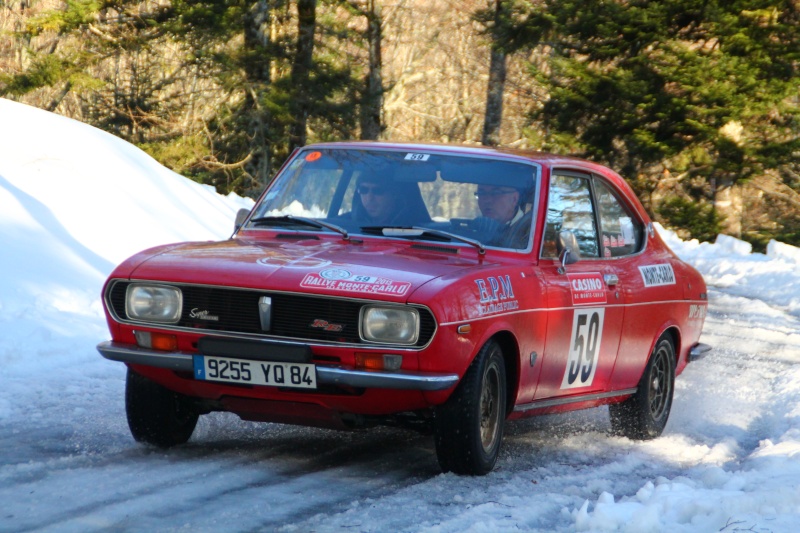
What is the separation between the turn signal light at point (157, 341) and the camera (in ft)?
16.6

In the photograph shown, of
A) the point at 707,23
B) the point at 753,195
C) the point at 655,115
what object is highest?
the point at 707,23

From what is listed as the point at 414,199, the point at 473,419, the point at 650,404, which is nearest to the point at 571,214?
the point at 414,199

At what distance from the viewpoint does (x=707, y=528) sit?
165 inches

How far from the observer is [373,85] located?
28.9m

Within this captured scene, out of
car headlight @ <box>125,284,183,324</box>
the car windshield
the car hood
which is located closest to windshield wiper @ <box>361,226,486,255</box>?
the car windshield

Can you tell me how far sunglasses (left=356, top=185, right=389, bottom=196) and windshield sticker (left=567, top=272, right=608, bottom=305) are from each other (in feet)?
3.61

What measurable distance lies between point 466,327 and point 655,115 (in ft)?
65.1

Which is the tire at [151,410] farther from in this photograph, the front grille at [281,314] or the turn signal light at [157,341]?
the front grille at [281,314]

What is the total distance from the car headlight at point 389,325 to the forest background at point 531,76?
19.2m

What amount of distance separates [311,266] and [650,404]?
2972 millimetres

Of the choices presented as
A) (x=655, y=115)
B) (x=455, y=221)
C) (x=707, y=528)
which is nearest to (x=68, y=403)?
(x=455, y=221)

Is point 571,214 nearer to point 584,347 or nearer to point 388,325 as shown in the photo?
point 584,347

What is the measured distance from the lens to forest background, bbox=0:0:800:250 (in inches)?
903

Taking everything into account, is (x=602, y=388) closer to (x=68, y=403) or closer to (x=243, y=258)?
(x=243, y=258)
